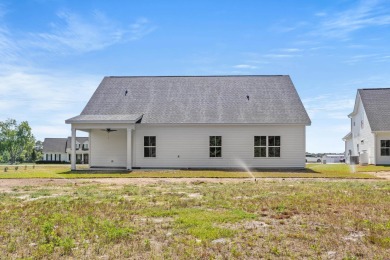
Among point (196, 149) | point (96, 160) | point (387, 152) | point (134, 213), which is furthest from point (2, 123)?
point (134, 213)

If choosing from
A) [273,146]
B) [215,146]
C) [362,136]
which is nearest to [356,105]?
[362,136]

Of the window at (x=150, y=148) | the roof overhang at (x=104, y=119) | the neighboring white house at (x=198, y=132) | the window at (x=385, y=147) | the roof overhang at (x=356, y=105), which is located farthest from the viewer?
the roof overhang at (x=356, y=105)

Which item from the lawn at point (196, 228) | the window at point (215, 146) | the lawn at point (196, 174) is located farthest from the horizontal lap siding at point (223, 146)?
the lawn at point (196, 228)

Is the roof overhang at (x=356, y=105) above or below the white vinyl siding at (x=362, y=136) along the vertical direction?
above

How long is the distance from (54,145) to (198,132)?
214 feet

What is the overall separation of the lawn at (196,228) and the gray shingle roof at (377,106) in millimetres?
25423

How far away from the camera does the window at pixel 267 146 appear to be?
1060 inches

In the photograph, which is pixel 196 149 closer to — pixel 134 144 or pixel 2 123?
pixel 134 144

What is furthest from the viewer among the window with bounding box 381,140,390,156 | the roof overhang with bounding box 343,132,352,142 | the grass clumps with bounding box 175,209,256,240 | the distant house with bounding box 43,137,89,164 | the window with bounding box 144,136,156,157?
the distant house with bounding box 43,137,89,164

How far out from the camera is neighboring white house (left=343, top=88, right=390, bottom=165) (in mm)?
34031

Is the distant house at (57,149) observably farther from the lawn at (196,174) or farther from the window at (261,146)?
the window at (261,146)

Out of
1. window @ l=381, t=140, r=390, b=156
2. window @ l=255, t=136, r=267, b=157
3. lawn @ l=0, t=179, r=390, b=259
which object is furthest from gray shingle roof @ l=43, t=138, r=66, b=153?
lawn @ l=0, t=179, r=390, b=259

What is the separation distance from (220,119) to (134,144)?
633 centimetres

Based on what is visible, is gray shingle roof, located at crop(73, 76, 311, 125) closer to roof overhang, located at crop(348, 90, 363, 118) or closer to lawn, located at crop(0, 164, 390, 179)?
lawn, located at crop(0, 164, 390, 179)
